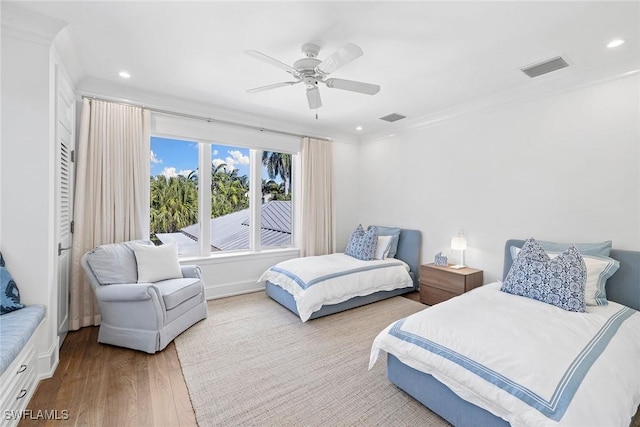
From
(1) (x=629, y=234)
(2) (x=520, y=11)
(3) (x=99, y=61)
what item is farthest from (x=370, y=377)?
(3) (x=99, y=61)

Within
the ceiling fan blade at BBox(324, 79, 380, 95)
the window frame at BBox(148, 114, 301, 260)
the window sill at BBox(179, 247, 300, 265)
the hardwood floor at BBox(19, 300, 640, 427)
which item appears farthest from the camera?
the window sill at BBox(179, 247, 300, 265)

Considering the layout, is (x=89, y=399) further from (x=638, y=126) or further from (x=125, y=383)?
(x=638, y=126)

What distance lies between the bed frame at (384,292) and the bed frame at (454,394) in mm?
1369

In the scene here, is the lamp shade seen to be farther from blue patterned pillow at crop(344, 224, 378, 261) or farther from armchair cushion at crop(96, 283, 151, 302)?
armchair cushion at crop(96, 283, 151, 302)

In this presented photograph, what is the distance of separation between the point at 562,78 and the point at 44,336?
519 centimetres

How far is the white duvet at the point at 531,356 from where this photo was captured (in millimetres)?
1265

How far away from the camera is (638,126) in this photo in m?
2.48

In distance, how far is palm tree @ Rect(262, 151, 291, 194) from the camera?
4.55 meters

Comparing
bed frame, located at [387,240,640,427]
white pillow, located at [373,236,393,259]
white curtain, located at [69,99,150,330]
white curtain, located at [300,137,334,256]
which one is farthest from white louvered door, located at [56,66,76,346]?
white pillow, located at [373,236,393,259]

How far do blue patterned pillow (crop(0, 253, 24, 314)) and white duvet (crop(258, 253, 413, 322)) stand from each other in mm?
2282

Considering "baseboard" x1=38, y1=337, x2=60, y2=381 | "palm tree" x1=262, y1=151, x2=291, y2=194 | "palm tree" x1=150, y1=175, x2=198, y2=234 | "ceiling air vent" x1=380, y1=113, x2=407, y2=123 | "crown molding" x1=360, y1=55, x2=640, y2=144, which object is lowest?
"baseboard" x1=38, y1=337, x2=60, y2=381

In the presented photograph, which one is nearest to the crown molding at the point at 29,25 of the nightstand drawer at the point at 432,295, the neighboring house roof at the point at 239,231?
the neighboring house roof at the point at 239,231

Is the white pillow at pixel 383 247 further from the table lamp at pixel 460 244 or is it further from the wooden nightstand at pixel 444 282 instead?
the table lamp at pixel 460 244

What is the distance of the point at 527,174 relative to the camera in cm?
318
